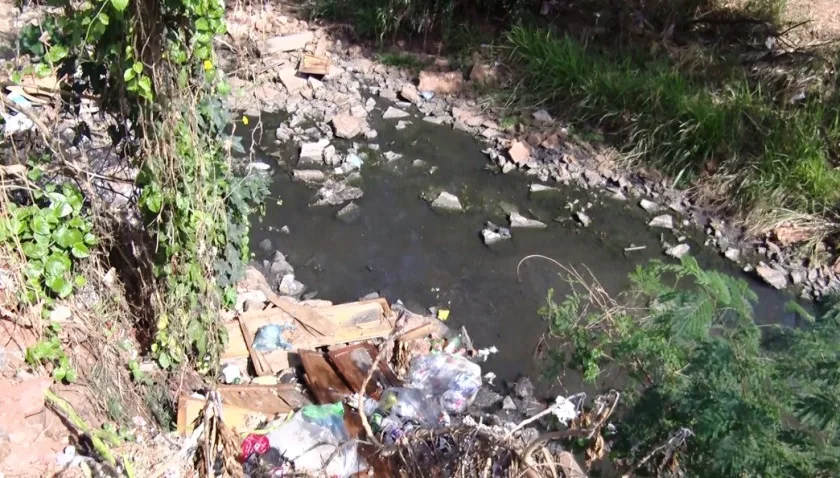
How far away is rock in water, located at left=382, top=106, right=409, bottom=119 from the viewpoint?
6.65 metres

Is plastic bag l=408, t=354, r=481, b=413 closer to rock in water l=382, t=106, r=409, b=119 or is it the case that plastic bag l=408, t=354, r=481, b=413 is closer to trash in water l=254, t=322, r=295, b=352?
trash in water l=254, t=322, r=295, b=352

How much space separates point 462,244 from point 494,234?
26 cm

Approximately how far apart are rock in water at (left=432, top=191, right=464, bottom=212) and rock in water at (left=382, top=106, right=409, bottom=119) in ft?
4.39

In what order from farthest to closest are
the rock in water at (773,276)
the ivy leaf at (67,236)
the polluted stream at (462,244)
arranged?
the rock in water at (773,276)
the polluted stream at (462,244)
the ivy leaf at (67,236)

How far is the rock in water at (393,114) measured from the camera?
6.65m

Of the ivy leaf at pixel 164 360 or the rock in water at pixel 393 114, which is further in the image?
the rock in water at pixel 393 114

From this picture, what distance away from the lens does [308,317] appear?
4.15m

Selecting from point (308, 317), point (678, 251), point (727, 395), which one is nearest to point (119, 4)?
point (308, 317)

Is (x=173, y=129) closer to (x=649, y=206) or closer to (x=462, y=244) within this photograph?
(x=462, y=244)

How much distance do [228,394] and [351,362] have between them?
680 mm

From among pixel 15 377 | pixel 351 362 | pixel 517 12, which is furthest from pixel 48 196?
pixel 517 12

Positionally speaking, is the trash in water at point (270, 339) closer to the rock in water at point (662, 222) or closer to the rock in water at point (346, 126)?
the rock in water at point (346, 126)

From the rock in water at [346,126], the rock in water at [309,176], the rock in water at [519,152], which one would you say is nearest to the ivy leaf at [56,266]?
the rock in water at [309,176]

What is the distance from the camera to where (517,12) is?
7438 millimetres
